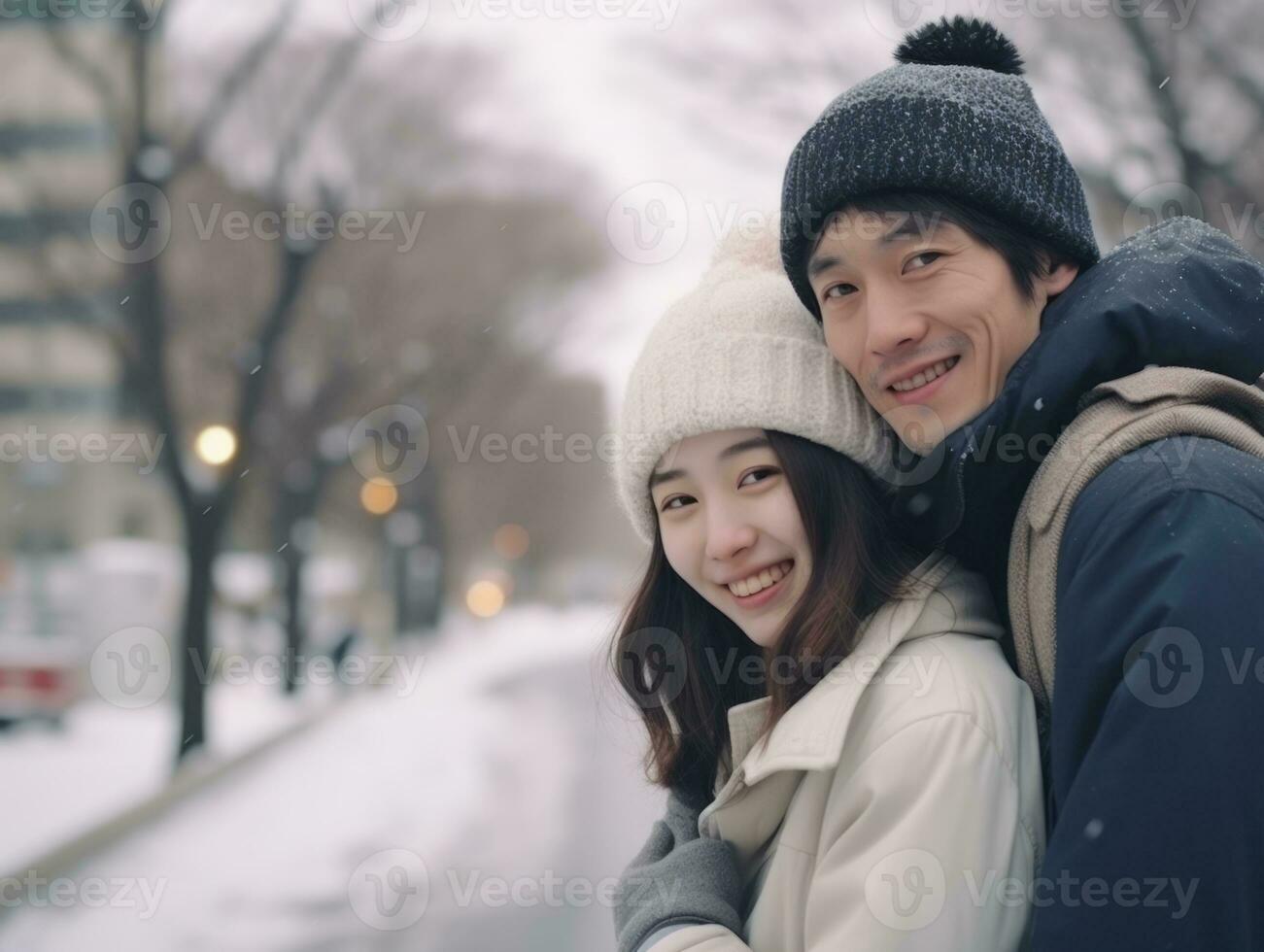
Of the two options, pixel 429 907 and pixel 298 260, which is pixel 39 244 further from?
pixel 429 907

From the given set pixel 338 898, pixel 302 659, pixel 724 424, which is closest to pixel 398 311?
pixel 302 659

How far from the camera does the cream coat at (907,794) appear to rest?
1.56 m

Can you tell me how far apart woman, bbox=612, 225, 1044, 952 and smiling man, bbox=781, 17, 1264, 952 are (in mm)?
67

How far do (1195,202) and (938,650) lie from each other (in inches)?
255

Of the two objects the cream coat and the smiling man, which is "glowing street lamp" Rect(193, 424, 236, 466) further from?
the cream coat

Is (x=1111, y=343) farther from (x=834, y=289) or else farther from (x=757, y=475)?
(x=757, y=475)

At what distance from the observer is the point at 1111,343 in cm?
158

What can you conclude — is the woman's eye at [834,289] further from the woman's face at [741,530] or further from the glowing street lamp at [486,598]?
the glowing street lamp at [486,598]

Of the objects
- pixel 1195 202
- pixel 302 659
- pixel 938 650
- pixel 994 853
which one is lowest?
pixel 302 659

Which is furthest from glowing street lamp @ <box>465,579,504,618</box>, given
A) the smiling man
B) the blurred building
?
the smiling man

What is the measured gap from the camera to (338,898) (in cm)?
676

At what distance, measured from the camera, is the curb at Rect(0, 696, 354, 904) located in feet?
23.8

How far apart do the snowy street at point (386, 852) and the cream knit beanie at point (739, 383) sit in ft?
2.21

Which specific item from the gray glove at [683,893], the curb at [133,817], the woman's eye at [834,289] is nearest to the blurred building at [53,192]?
the curb at [133,817]
